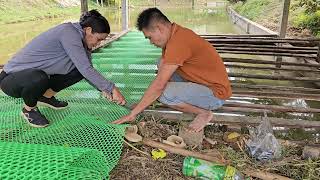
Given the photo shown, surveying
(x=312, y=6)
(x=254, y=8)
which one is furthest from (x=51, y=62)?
(x=254, y=8)

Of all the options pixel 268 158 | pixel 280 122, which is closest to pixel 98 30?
pixel 268 158

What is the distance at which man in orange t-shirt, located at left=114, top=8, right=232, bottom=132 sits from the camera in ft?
8.21

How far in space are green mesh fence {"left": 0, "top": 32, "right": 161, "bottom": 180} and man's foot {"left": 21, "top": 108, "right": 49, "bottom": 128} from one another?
1.8 inches

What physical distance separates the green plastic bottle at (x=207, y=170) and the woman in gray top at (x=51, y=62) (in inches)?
29.2

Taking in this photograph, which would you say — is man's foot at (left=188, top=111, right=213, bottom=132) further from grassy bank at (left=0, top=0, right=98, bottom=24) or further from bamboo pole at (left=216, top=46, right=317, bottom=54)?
grassy bank at (left=0, top=0, right=98, bottom=24)

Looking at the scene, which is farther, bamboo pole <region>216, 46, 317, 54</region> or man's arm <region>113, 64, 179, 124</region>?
bamboo pole <region>216, 46, 317, 54</region>

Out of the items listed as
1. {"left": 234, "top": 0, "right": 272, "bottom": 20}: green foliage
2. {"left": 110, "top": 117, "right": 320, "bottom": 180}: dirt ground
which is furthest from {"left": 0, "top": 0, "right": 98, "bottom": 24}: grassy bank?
{"left": 110, "top": 117, "right": 320, "bottom": 180}: dirt ground

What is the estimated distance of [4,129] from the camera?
244 cm

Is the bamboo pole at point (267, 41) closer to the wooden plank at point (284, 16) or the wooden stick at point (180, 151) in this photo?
the wooden plank at point (284, 16)

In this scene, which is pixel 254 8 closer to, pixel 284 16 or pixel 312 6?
pixel 312 6

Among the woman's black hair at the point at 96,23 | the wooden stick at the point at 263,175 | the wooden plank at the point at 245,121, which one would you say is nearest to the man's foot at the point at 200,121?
the wooden plank at the point at 245,121

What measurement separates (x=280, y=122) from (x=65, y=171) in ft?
6.56

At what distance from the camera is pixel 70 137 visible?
7.75 ft

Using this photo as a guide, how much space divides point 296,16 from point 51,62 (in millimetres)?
10760
